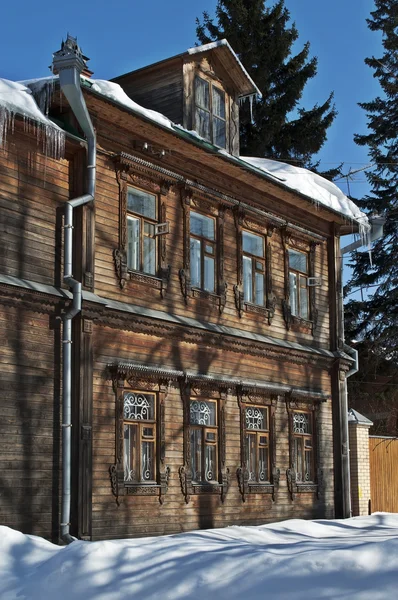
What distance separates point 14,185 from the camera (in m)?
12.6

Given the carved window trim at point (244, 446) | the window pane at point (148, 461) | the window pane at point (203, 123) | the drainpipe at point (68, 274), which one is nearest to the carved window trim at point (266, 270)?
the carved window trim at point (244, 446)

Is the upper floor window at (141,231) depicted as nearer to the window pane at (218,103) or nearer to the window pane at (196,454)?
the window pane at (196,454)

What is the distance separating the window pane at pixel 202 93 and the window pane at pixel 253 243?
250 cm

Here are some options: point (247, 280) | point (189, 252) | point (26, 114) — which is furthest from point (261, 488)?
point (26, 114)

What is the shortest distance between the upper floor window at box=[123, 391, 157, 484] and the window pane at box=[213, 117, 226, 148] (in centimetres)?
557

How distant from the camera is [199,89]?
57.1 feet

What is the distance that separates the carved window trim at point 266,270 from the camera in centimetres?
1692

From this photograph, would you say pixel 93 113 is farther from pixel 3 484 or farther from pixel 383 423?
pixel 383 423

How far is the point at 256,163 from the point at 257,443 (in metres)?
5.72

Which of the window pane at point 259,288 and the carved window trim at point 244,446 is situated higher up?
the window pane at point 259,288

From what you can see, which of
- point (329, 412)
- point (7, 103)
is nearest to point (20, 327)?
point (7, 103)

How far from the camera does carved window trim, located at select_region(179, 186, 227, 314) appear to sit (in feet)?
51.2

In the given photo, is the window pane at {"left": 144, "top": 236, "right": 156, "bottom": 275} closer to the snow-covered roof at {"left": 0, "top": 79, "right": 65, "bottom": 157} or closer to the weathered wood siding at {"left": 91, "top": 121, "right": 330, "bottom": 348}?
the weathered wood siding at {"left": 91, "top": 121, "right": 330, "bottom": 348}

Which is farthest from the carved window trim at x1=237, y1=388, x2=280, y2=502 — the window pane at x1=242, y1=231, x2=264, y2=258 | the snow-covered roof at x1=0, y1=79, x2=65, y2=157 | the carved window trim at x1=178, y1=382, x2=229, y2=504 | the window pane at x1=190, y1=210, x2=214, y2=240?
the snow-covered roof at x1=0, y1=79, x2=65, y2=157
